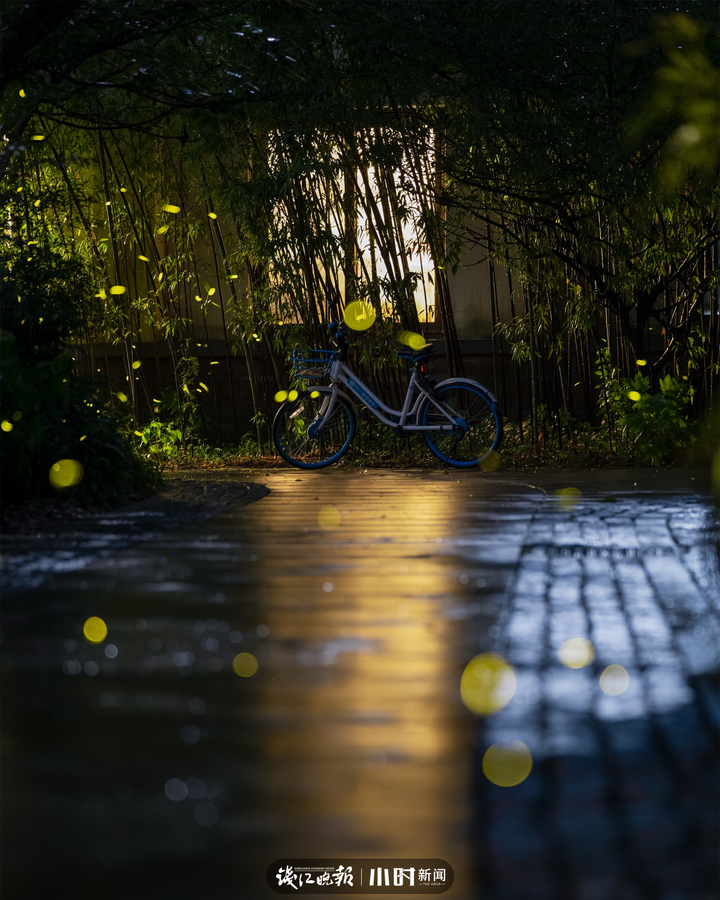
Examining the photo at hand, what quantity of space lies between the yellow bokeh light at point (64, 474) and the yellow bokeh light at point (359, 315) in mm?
2748

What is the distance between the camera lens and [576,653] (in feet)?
7.72

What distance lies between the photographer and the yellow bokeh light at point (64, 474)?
4453mm

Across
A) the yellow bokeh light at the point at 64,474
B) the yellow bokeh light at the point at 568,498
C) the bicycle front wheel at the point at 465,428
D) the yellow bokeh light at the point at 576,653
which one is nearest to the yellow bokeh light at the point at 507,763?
the yellow bokeh light at the point at 576,653

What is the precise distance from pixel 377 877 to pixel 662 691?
2.96 ft

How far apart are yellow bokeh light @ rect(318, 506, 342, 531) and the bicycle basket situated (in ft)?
6.96

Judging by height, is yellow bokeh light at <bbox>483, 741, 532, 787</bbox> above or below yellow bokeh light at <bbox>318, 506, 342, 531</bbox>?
below

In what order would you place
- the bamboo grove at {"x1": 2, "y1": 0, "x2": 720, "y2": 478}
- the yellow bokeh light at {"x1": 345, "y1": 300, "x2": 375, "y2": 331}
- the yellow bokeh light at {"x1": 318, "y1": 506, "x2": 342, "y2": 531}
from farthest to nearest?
the yellow bokeh light at {"x1": 345, "y1": 300, "x2": 375, "y2": 331} → the bamboo grove at {"x1": 2, "y1": 0, "x2": 720, "y2": 478} → the yellow bokeh light at {"x1": 318, "y1": 506, "x2": 342, "y2": 531}

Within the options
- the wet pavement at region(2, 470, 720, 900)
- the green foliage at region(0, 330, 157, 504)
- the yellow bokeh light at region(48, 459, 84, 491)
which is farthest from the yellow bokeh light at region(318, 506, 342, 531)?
the yellow bokeh light at region(48, 459, 84, 491)

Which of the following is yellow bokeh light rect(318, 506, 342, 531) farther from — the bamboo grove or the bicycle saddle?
the bicycle saddle

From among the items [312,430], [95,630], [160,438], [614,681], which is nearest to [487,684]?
[614,681]

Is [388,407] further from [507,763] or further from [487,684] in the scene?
[507,763]

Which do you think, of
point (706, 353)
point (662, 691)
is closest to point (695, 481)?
point (706, 353)

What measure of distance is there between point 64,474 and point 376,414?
257cm

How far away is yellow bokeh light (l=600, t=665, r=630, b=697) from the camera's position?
6.88 ft
